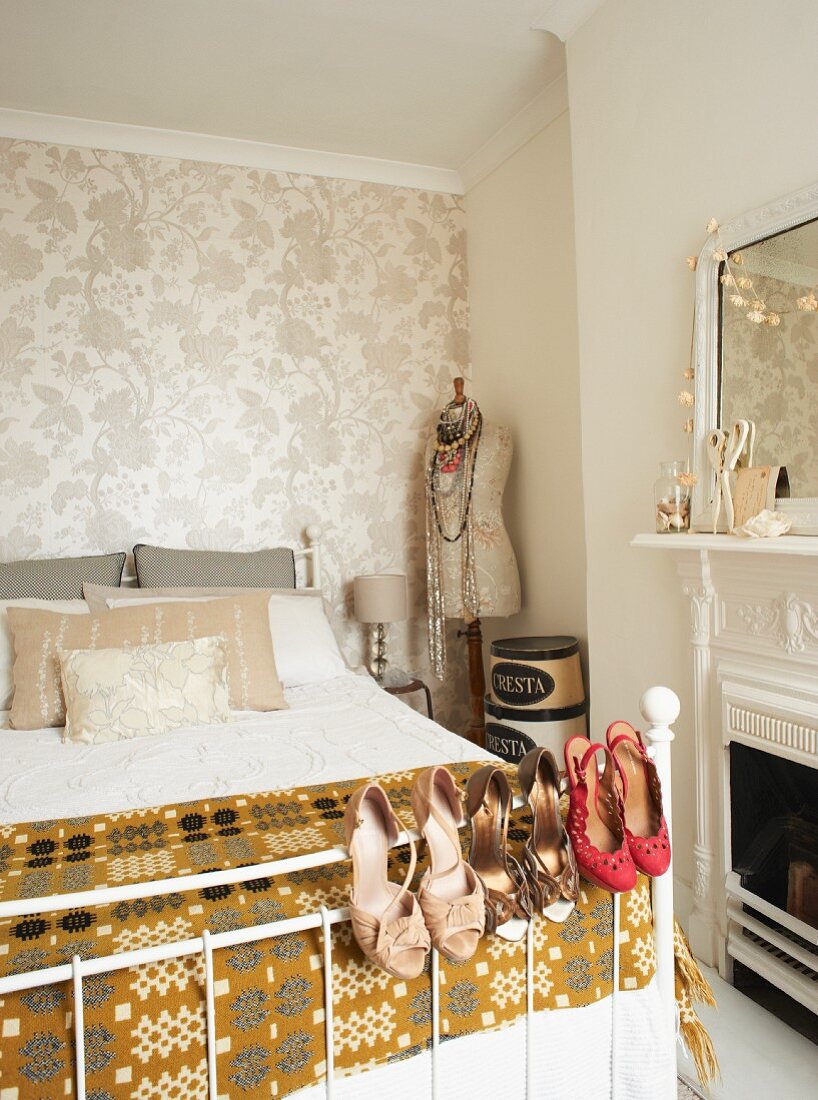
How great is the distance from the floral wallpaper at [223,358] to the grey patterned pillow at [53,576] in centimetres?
27

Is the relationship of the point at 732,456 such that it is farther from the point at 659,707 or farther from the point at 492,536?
the point at 492,536

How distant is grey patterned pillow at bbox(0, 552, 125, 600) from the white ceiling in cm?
168

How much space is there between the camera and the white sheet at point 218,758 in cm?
183

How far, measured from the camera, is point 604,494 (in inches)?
103

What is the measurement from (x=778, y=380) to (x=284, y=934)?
1.56 m

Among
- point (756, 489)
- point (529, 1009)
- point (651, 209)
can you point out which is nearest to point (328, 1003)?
point (529, 1009)

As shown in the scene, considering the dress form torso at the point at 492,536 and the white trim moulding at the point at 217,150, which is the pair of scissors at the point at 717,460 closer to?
the dress form torso at the point at 492,536

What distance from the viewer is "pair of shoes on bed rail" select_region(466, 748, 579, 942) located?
127cm

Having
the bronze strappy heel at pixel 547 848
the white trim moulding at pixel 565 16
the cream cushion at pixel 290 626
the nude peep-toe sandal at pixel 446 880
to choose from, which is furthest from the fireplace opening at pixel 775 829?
the white trim moulding at pixel 565 16

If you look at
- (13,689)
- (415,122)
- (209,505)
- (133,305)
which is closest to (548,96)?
(415,122)

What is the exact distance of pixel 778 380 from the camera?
1926 mm

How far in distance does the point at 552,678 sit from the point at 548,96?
211 cm

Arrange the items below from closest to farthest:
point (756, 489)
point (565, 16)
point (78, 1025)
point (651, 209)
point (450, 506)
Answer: point (78, 1025), point (756, 489), point (651, 209), point (565, 16), point (450, 506)

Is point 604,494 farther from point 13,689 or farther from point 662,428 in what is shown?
point 13,689
